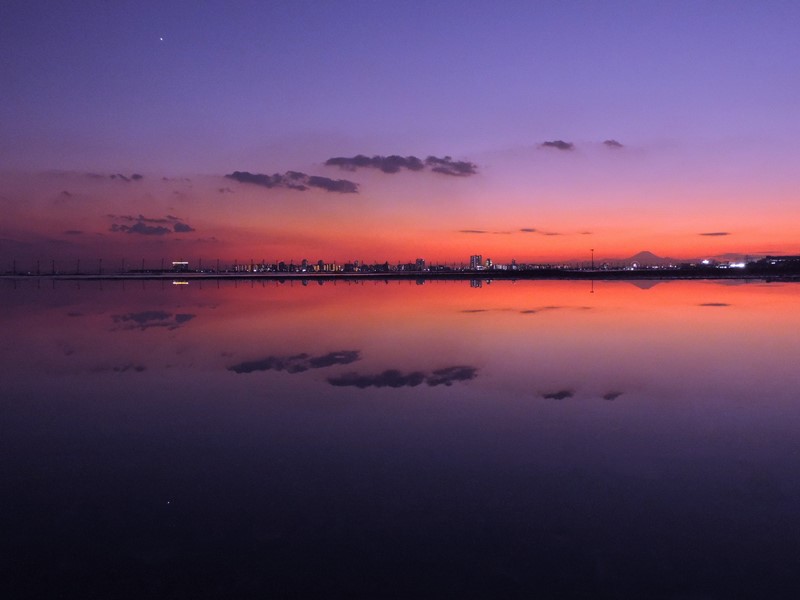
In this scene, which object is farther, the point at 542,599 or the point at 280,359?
the point at 280,359

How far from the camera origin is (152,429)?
1216 centimetres

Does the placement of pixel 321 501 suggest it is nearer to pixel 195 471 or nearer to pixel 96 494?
pixel 195 471

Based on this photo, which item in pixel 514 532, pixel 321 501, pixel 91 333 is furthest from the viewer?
pixel 91 333

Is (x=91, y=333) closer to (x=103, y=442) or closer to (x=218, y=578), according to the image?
(x=103, y=442)

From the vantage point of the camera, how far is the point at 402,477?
30.6 ft

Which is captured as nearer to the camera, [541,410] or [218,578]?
[218,578]

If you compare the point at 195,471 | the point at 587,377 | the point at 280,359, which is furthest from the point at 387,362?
the point at 195,471

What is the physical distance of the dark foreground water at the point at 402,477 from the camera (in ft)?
21.5

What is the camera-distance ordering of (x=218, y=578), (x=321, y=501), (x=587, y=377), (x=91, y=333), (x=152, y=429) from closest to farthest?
1. (x=218, y=578)
2. (x=321, y=501)
3. (x=152, y=429)
4. (x=587, y=377)
5. (x=91, y=333)

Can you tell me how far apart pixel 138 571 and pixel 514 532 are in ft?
14.5

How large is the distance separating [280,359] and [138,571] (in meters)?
14.5

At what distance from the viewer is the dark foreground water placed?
654cm

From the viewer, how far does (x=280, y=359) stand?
2095 centimetres

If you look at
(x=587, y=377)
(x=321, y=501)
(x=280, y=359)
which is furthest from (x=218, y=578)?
(x=280, y=359)
